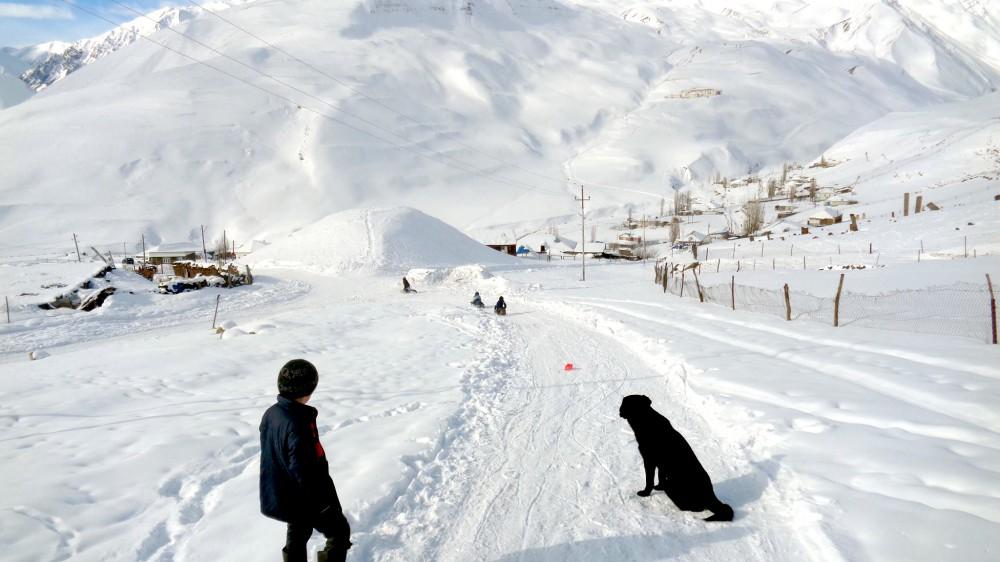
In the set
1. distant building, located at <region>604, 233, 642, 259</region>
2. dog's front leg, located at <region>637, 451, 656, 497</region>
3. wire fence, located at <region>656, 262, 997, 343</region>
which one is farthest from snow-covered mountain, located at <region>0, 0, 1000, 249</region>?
dog's front leg, located at <region>637, 451, 656, 497</region>

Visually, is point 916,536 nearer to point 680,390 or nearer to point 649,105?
point 680,390

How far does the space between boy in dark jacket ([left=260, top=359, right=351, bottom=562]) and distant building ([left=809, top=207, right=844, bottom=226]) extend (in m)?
72.3

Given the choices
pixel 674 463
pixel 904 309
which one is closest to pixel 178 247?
→ pixel 904 309

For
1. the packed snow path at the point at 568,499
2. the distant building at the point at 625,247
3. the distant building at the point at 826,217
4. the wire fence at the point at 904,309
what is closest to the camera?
the packed snow path at the point at 568,499

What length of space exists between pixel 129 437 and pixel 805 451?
333 inches

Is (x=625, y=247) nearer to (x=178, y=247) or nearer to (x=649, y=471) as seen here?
(x=649, y=471)

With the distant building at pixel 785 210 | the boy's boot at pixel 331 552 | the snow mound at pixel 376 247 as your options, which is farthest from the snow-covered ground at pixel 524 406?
the distant building at pixel 785 210

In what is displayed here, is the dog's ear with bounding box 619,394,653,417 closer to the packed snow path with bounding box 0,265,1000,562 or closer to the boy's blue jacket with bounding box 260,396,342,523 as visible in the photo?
the packed snow path with bounding box 0,265,1000,562

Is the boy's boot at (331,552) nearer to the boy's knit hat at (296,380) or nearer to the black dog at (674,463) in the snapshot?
the boy's knit hat at (296,380)

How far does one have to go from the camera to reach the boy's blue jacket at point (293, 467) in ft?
10.6

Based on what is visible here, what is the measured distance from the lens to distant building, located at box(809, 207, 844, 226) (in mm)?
63781

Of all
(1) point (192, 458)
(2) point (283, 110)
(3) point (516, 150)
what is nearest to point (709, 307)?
(1) point (192, 458)

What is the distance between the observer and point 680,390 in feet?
30.2

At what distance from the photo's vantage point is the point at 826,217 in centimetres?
6606
